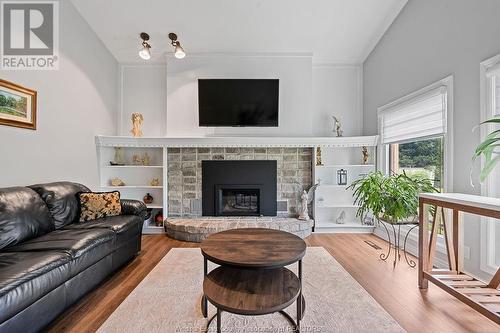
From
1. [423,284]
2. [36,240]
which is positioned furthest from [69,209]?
[423,284]

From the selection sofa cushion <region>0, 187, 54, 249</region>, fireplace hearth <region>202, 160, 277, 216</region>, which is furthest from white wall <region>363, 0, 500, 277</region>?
sofa cushion <region>0, 187, 54, 249</region>

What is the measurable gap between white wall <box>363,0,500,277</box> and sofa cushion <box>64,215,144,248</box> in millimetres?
3487

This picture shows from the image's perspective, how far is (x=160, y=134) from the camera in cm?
425

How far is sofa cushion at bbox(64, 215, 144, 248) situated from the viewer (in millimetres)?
2461

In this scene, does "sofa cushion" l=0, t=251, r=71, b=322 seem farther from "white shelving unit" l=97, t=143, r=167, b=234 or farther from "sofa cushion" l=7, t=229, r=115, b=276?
"white shelving unit" l=97, t=143, r=167, b=234

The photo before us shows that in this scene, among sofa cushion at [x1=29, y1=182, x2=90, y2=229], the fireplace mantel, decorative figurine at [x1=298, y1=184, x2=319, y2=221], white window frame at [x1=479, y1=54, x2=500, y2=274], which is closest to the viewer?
white window frame at [x1=479, y1=54, x2=500, y2=274]

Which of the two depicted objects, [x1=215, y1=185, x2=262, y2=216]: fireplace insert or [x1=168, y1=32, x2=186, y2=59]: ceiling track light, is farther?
[x1=215, y1=185, x2=262, y2=216]: fireplace insert

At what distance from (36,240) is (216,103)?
113 inches

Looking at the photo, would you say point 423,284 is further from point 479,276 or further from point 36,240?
point 36,240

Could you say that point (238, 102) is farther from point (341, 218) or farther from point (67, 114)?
point (341, 218)

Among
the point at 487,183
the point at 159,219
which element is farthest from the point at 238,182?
the point at 487,183

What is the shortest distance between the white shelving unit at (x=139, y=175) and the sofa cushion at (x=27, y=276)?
2.19 m

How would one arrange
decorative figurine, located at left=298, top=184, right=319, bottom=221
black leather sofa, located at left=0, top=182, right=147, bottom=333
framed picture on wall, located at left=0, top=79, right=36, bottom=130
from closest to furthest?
black leather sofa, located at left=0, top=182, right=147, bottom=333 < framed picture on wall, located at left=0, top=79, right=36, bottom=130 < decorative figurine, located at left=298, top=184, right=319, bottom=221

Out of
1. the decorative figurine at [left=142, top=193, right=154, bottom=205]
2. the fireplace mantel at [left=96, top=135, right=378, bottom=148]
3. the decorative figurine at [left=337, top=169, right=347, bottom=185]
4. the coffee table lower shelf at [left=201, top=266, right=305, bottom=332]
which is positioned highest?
the fireplace mantel at [left=96, top=135, right=378, bottom=148]
